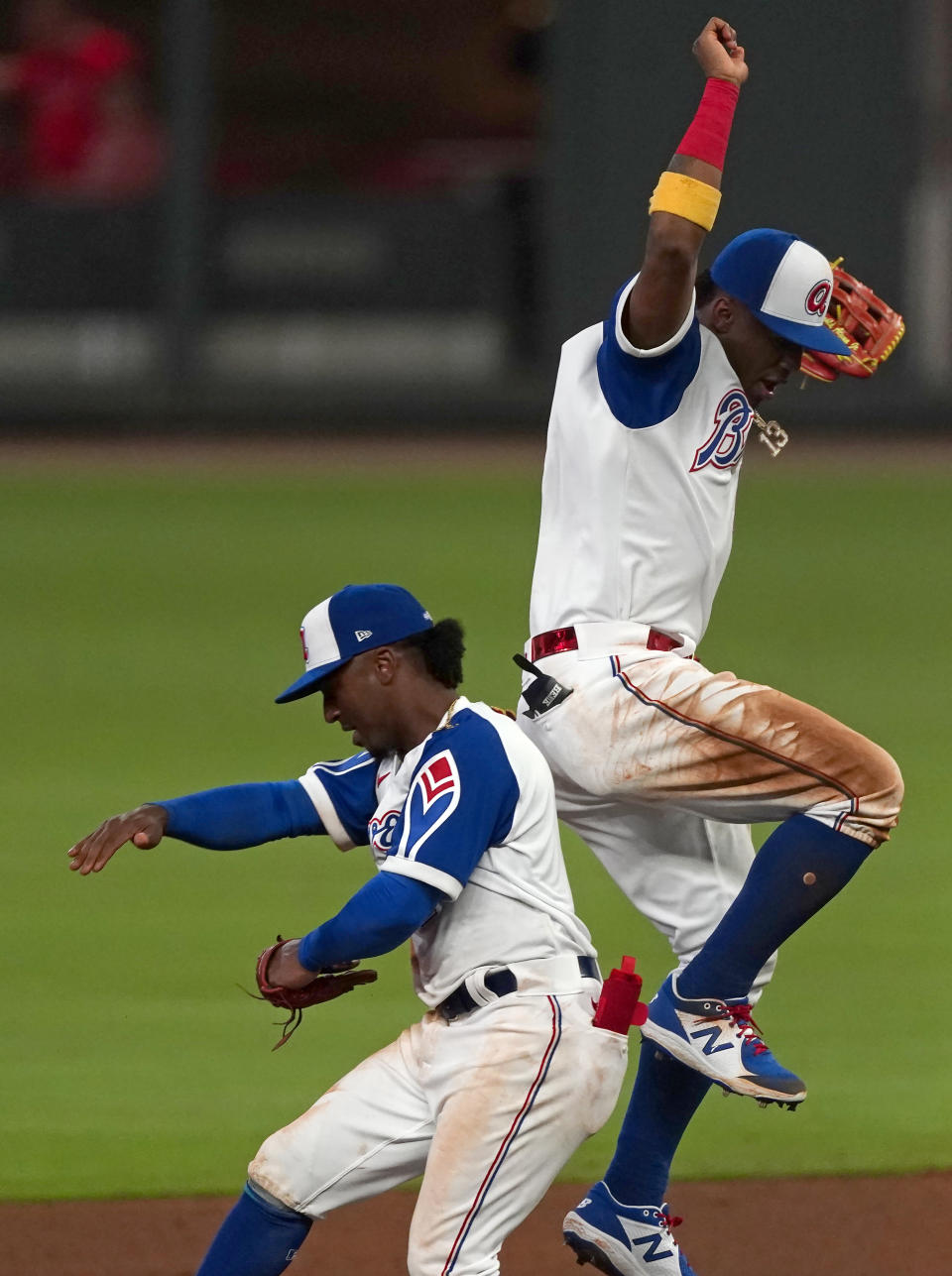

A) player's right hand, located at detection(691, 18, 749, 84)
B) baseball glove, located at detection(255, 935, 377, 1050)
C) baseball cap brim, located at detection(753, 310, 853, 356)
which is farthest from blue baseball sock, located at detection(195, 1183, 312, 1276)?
player's right hand, located at detection(691, 18, 749, 84)

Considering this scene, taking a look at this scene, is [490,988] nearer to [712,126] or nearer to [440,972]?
[440,972]

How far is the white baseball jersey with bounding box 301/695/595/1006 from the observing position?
3.90 metres

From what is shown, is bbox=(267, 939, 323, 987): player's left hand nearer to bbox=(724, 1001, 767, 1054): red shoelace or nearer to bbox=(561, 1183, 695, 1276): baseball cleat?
bbox=(724, 1001, 767, 1054): red shoelace

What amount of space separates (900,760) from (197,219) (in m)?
9.30

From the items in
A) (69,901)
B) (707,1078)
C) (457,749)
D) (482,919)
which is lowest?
(69,901)

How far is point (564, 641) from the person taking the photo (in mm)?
4535

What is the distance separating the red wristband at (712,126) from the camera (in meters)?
→ 4.34

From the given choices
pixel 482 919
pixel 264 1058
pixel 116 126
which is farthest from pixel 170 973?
pixel 116 126

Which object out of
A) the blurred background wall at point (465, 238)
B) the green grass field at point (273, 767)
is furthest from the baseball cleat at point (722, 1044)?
the blurred background wall at point (465, 238)

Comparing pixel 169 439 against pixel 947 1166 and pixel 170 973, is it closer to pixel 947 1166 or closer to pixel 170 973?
pixel 170 973

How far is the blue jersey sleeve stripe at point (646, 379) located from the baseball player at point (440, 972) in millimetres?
→ 612

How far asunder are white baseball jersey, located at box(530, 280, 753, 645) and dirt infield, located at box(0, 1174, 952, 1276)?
1377mm

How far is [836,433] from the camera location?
16859 mm

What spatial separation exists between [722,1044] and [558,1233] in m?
0.90
